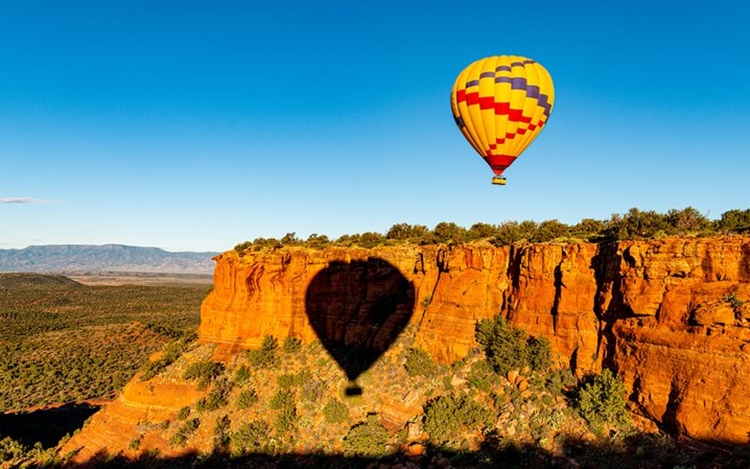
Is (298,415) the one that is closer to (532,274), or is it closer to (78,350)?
(532,274)

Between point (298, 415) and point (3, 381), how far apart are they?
5060 centimetres

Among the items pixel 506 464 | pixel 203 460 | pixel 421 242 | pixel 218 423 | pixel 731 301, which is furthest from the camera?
pixel 421 242

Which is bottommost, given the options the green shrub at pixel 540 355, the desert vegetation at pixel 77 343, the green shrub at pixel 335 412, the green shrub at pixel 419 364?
the desert vegetation at pixel 77 343

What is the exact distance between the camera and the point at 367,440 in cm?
2312

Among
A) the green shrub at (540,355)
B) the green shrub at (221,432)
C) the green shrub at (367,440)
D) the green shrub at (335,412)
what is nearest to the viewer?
the green shrub at (367,440)

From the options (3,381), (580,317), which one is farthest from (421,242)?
(3,381)

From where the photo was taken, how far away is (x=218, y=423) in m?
28.1

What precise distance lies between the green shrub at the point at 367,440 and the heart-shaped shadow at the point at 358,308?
541 centimetres

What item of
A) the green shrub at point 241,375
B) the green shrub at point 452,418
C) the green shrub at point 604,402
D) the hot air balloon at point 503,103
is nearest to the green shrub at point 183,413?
the green shrub at point 241,375

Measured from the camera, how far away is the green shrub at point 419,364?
1029 inches

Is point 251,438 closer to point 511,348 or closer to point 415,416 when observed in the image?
point 415,416

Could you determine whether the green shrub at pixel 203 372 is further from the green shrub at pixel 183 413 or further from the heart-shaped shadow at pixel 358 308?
the heart-shaped shadow at pixel 358 308

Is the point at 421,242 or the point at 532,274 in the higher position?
the point at 421,242

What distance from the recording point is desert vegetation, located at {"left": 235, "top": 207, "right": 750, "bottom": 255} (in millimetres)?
22750
